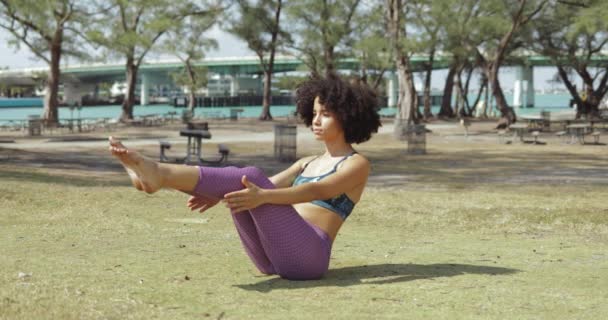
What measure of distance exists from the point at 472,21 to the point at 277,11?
12.4m

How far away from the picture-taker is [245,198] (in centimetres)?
480

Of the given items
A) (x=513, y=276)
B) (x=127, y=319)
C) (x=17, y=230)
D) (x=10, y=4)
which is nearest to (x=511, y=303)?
(x=513, y=276)

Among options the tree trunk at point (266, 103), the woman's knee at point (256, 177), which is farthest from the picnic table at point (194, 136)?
the tree trunk at point (266, 103)

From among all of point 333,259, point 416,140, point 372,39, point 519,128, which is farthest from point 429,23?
point 333,259

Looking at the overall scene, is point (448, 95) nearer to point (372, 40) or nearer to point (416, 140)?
point (372, 40)

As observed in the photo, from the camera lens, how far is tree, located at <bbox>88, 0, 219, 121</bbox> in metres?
38.8

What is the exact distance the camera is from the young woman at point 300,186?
480 centimetres

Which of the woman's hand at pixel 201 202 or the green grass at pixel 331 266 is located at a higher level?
the woman's hand at pixel 201 202

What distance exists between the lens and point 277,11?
52000 mm

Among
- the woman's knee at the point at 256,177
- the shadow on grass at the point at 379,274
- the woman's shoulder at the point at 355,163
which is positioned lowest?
the shadow on grass at the point at 379,274

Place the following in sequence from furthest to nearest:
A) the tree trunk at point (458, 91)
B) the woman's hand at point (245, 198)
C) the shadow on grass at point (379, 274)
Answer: the tree trunk at point (458, 91)
the shadow on grass at point (379, 274)
the woman's hand at point (245, 198)

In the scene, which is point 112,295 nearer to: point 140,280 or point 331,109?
point 140,280

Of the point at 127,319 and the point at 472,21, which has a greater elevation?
the point at 472,21

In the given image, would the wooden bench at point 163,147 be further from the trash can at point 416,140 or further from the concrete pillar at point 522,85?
the concrete pillar at point 522,85
